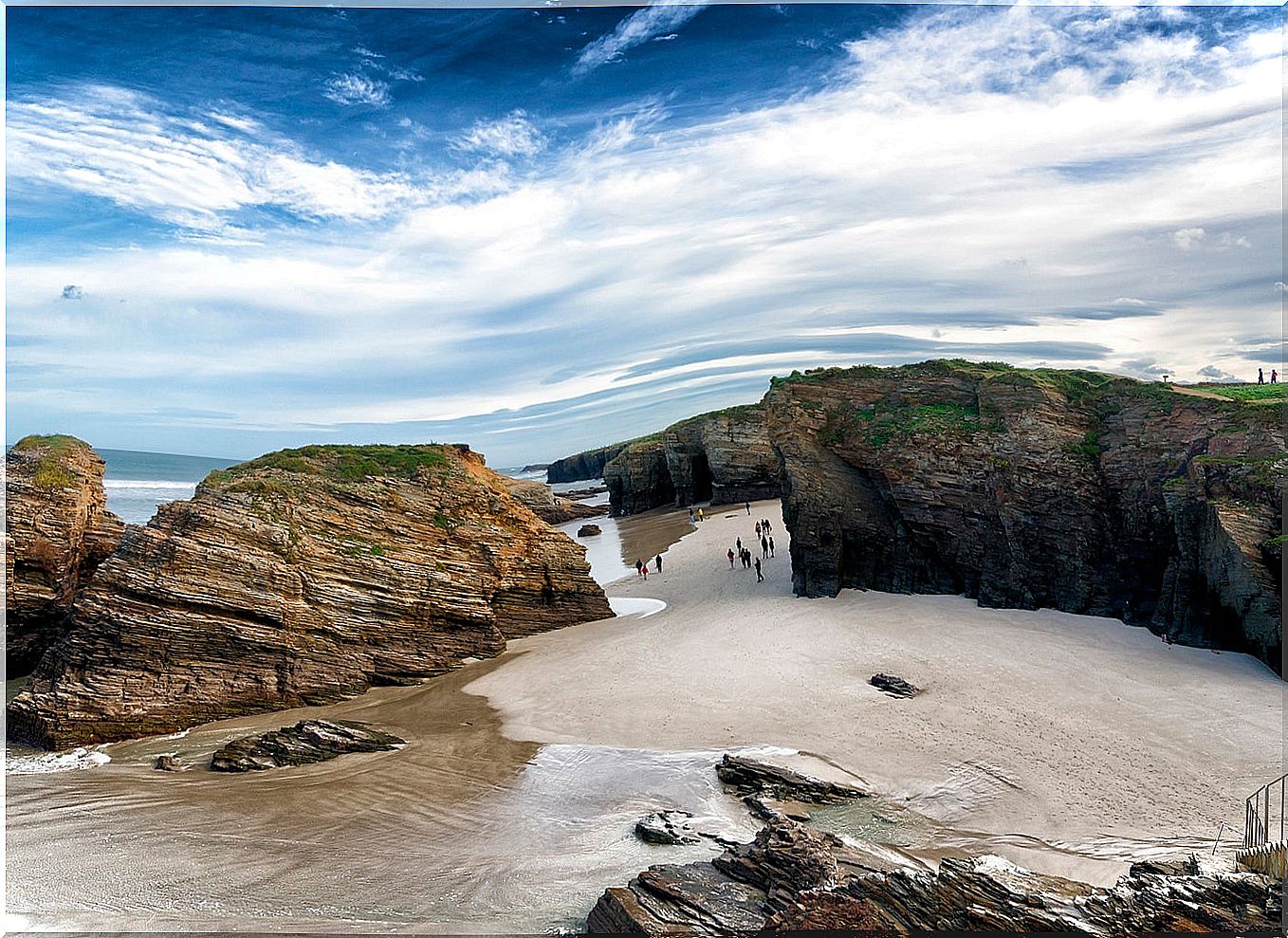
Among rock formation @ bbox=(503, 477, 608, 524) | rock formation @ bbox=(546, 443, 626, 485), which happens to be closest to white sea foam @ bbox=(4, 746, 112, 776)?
rock formation @ bbox=(503, 477, 608, 524)

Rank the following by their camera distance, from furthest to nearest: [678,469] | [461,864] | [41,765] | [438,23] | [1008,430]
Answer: [678,469] < [1008,430] < [41,765] < [461,864] < [438,23]

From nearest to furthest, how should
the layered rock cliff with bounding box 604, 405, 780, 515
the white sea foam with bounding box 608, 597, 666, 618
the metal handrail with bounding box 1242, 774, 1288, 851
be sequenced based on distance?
the metal handrail with bounding box 1242, 774, 1288, 851 → the white sea foam with bounding box 608, 597, 666, 618 → the layered rock cliff with bounding box 604, 405, 780, 515

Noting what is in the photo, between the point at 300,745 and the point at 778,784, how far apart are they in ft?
27.0

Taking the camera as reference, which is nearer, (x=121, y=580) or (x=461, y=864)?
(x=461, y=864)

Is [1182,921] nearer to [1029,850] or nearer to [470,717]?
[1029,850]

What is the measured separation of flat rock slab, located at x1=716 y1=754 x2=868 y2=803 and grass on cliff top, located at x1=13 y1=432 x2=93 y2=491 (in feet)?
55.6

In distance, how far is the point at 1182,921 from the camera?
240 inches

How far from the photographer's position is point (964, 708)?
44.4 ft

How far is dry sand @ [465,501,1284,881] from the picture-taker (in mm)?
10133

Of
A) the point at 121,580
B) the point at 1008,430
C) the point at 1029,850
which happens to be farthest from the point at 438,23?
the point at 1008,430

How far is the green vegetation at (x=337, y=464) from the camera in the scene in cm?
1720

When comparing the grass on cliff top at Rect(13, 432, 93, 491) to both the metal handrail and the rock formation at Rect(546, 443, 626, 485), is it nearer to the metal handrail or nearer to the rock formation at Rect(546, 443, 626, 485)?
the metal handrail

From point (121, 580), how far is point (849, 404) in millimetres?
19112

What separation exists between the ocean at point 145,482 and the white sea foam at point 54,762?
36.5 ft
